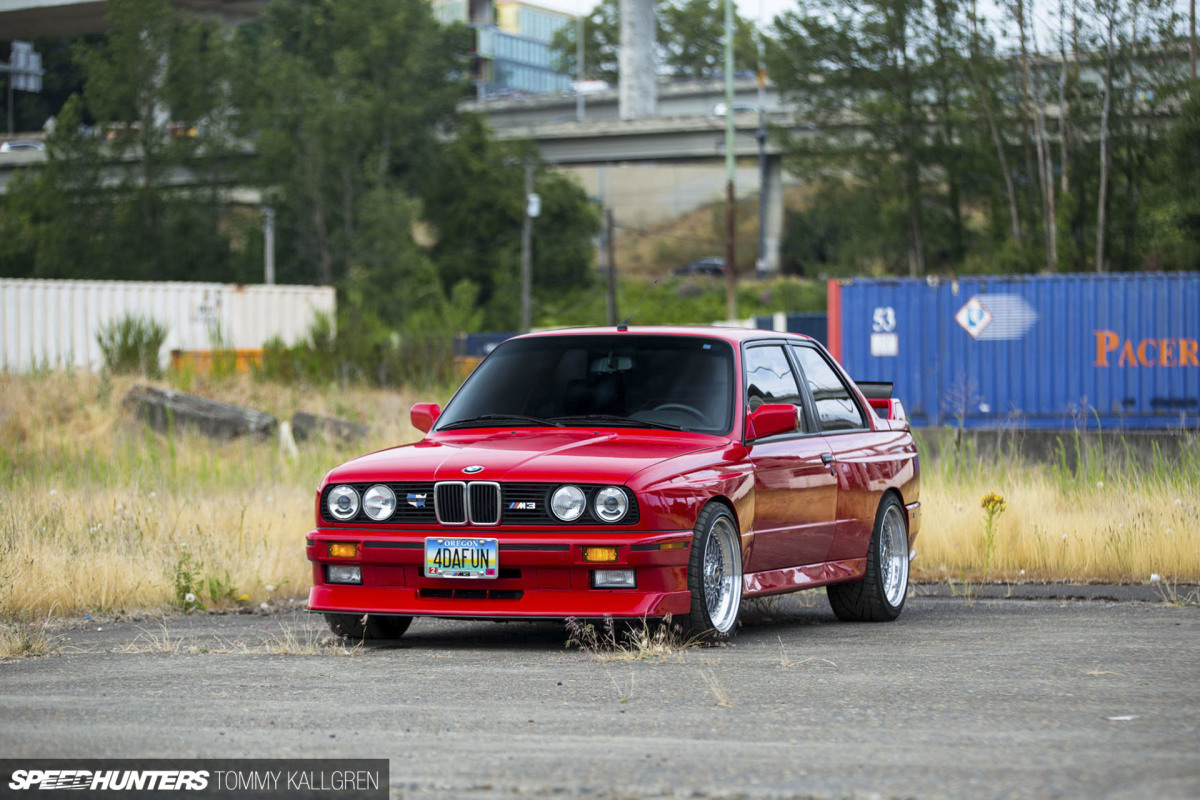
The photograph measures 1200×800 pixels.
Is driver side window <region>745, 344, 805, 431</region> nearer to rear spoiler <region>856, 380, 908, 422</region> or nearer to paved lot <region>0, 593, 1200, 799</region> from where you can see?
paved lot <region>0, 593, 1200, 799</region>

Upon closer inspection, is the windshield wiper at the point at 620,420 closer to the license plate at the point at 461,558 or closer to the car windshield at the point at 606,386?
the car windshield at the point at 606,386

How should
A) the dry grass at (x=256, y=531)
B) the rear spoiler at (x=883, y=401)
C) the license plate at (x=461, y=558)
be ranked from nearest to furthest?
1. the license plate at (x=461, y=558)
2. the dry grass at (x=256, y=531)
3. the rear spoiler at (x=883, y=401)

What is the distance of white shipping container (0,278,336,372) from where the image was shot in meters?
29.5

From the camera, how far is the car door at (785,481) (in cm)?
838

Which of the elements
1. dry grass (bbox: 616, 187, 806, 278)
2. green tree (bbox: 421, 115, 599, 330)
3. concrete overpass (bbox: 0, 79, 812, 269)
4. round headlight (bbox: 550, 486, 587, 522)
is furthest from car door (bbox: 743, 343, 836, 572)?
dry grass (bbox: 616, 187, 806, 278)

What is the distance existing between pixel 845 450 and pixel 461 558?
8.85ft

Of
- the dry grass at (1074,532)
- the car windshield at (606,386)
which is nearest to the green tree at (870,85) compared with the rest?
the dry grass at (1074,532)

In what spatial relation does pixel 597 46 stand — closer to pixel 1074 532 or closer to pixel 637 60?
pixel 637 60

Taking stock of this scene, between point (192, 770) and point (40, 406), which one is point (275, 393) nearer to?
point (40, 406)

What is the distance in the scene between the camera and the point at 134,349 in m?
26.3

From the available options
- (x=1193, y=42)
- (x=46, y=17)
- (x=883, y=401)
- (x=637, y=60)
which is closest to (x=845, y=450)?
(x=883, y=401)

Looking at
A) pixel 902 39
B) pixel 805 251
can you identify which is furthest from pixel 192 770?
pixel 805 251

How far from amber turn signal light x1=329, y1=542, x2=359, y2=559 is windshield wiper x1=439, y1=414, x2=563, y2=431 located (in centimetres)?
118

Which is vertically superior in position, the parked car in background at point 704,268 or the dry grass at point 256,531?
the parked car in background at point 704,268
